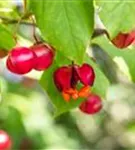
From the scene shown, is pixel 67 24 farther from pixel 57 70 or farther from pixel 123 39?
pixel 57 70

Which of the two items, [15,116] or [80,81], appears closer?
[80,81]

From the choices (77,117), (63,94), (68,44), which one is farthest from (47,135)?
(68,44)

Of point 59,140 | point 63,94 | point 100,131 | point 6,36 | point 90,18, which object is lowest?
point 100,131

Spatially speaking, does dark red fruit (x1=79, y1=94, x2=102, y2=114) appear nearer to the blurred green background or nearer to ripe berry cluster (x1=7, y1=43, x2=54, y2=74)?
ripe berry cluster (x1=7, y1=43, x2=54, y2=74)

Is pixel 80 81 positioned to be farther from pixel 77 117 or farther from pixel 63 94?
pixel 77 117

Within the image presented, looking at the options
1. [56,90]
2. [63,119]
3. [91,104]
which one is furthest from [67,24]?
[63,119]

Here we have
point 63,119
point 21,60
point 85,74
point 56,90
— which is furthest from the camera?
point 63,119

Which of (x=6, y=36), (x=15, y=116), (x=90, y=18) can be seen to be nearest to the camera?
(x=90, y=18)
